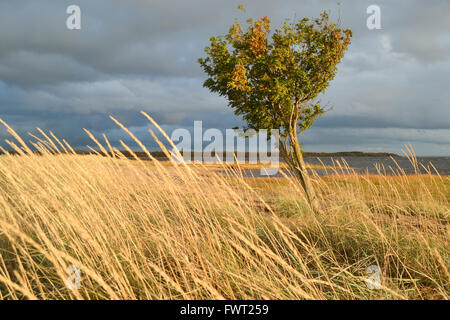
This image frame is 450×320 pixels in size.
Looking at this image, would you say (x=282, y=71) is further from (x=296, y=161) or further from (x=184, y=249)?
(x=184, y=249)

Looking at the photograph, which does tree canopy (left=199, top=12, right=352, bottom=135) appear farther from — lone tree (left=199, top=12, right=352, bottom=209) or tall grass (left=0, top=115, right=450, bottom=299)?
tall grass (left=0, top=115, right=450, bottom=299)

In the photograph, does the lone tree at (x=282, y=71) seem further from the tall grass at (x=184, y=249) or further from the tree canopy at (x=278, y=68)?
the tall grass at (x=184, y=249)

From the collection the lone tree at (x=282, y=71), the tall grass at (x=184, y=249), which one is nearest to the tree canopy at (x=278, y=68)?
the lone tree at (x=282, y=71)

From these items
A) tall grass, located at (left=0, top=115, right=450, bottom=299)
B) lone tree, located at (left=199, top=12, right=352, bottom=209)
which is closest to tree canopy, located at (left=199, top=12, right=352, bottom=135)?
lone tree, located at (left=199, top=12, right=352, bottom=209)

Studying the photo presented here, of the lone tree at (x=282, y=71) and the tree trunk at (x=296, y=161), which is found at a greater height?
the lone tree at (x=282, y=71)

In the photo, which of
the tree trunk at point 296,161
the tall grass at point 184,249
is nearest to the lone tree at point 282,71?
the tree trunk at point 296,161

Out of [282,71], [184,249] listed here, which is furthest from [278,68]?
[184,249]

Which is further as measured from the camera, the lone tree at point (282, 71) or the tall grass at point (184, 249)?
the lone tree at point (282, 71)

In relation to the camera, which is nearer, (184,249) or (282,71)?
(184,249)

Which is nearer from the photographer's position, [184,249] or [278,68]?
[184,249]

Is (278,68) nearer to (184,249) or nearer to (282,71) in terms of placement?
(282,71)

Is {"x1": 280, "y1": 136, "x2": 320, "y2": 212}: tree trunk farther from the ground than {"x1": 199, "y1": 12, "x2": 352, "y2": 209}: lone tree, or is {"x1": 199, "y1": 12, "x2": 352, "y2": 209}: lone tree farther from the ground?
{"x1": 199, "y1": 12, "x2": 352, "y2": 209}: lone tree
